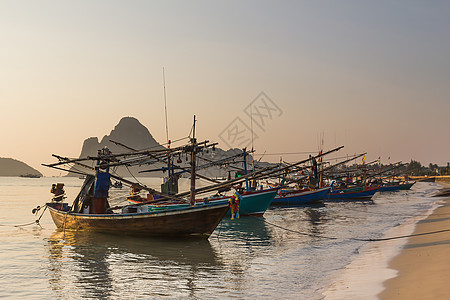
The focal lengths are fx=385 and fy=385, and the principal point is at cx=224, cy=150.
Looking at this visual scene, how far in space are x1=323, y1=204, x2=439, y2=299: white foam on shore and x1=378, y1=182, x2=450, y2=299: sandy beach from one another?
25 centimetres

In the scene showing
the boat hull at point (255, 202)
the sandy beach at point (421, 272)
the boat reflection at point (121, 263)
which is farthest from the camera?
the boat hull at point (255, 202)

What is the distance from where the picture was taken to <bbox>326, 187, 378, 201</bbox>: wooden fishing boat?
56875mm

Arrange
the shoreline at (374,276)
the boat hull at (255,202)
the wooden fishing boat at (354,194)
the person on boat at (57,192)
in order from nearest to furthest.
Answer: the shoreline at (374,276), the person on boat at (57,192), the boat hull at (255,202), the wooden fishing boat at (354,194)

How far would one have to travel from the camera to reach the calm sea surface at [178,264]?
11586mm

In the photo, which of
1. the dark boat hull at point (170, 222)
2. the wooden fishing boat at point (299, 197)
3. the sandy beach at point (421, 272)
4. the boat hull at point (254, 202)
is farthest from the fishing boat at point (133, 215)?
the wooden fishing boat at point (299, 197)

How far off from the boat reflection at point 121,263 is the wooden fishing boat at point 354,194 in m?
41.7

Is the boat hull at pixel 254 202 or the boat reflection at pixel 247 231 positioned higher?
the boat hull at pixel 254 202

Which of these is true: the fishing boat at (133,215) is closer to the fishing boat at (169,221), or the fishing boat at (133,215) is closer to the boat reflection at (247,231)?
the fishing boat at (169,221)

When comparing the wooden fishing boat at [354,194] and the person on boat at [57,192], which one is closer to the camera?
the person on boat at [57,192]

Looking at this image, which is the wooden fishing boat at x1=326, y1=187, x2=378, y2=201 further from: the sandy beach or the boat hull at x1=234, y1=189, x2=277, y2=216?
the sandy beach

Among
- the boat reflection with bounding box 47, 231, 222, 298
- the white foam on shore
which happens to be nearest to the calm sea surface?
the boat reflection with bounding box 47, 231, 222, 298

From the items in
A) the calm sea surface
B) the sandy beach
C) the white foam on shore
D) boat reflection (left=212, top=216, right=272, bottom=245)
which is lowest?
boat reflection (left=212, top=216, right=272, bottom=245)

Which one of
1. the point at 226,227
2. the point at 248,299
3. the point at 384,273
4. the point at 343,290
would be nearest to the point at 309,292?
the point at 343,290

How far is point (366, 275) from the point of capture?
11.8 m
